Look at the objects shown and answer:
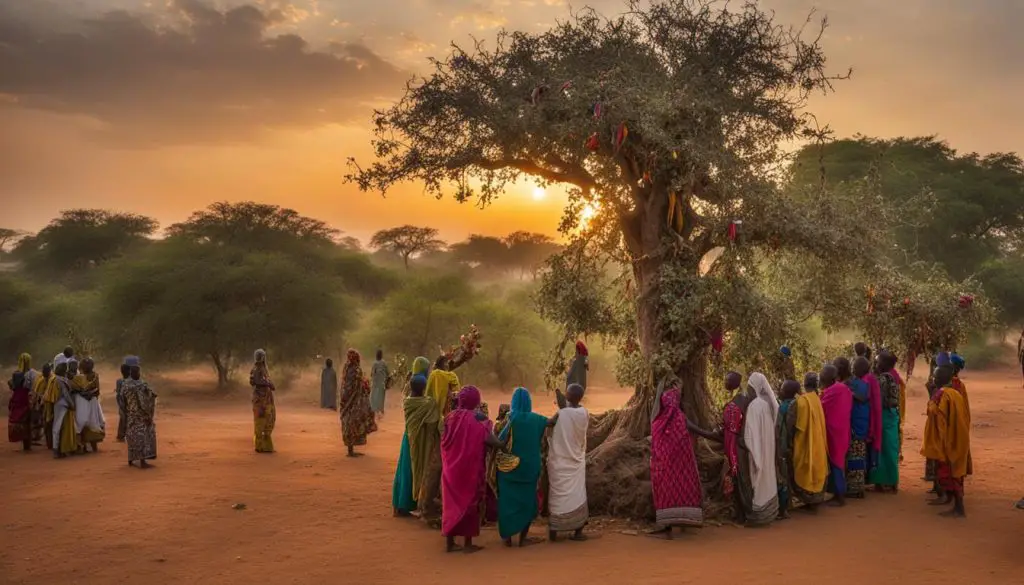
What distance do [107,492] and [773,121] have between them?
37.7ft

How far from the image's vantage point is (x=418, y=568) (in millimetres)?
7867

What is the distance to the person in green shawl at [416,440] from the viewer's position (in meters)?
9.66

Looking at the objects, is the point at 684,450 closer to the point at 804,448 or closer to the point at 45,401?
the point at 804,448

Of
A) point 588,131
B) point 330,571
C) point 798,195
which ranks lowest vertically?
point 330,571

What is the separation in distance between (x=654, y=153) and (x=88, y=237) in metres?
36.7

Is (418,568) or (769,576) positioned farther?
(418,568)

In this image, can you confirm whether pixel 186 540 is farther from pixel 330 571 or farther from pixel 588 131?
pixel 588 131

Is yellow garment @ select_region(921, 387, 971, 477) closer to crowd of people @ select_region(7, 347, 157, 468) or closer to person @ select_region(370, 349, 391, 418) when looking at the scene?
crowd of people @ select_region(7, 347, 157, 468)

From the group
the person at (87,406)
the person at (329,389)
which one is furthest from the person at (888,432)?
the person at (329,389)

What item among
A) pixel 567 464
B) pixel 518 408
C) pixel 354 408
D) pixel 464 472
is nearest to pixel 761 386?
pixel 567 464

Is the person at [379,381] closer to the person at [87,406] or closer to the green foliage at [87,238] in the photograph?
the person at [87,406]

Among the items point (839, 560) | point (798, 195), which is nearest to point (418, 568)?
point (839, 560)

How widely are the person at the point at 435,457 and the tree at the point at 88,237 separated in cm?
3318

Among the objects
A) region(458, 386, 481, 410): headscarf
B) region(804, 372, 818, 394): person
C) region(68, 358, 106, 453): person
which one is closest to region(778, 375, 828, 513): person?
region(804, 372, 818, 394): person
